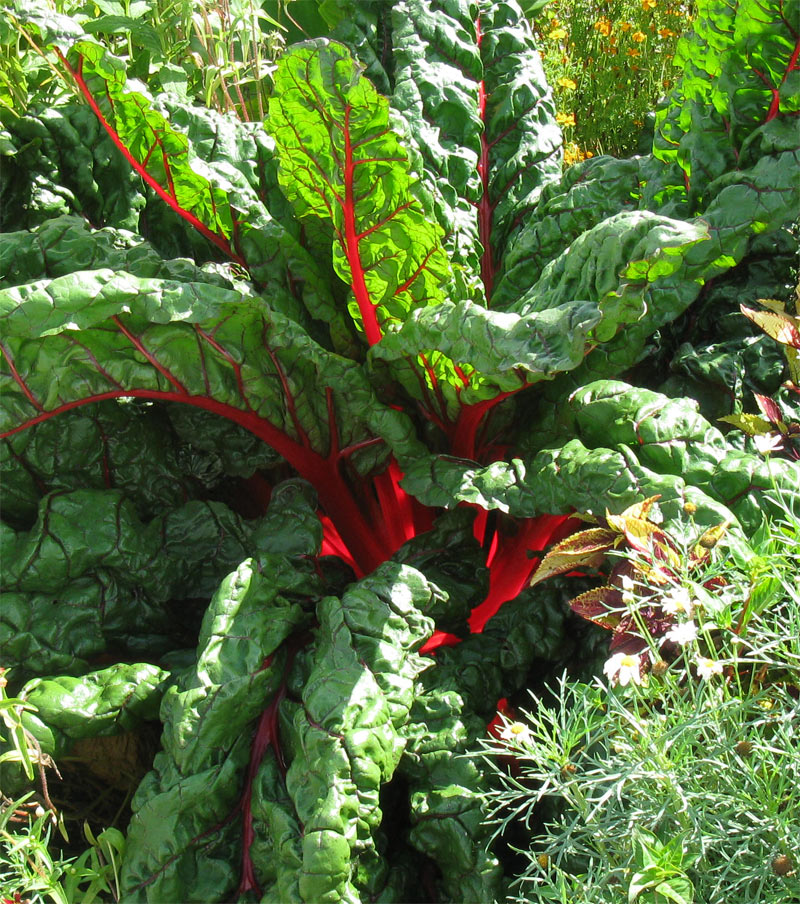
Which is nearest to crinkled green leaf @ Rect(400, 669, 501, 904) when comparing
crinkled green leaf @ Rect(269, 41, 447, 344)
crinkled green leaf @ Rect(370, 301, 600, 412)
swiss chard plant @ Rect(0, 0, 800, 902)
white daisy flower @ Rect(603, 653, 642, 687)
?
swiss chard plant @ Rect(0, 0, 800, 902)

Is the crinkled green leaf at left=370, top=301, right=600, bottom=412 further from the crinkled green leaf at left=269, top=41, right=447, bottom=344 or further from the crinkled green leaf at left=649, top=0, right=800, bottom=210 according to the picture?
the crinkled green leaf at left=649, top=0, right=800, bottom=210

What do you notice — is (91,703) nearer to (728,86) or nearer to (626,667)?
(626,667)

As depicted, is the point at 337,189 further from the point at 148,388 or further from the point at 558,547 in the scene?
the point at 558,547

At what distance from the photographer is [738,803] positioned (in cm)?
111

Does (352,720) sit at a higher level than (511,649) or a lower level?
higher

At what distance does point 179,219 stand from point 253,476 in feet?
2.07

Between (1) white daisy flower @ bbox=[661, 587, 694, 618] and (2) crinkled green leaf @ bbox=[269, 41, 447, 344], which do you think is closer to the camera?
(1) white daisy flower @ bbox=[661, 587, 694, 618]

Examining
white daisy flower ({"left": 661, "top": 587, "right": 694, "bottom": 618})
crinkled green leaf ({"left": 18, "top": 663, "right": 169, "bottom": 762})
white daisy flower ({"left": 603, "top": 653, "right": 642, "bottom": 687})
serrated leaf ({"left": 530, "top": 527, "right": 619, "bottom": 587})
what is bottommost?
crinkled green leaf ({"left": 18, "top": 663, "right": 169, "bottom": 762})

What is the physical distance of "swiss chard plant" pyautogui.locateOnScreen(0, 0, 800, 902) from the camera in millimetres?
1449

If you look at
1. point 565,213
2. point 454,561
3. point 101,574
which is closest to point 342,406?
point 454,561

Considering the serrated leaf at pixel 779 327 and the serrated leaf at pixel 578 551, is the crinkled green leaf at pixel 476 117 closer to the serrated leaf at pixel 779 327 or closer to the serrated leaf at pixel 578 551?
the serrated leaf at pixel 779 327

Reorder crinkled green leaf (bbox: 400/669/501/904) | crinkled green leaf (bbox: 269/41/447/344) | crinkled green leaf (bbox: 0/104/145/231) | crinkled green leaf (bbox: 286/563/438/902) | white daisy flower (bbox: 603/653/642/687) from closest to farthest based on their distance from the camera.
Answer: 1. white daisy flower (bbox: 603/653/642/687)
2. crinkled green leaf (bbox: 286/563/438/902)
3. crinkled green leaf (bbox: 400/669/501/904)
4. crinkled green leaf (bbox: 269/41/447/344)
5. crinkled green leaf (bbox: 0/104/145/231)

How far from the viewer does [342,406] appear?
6.15 ft

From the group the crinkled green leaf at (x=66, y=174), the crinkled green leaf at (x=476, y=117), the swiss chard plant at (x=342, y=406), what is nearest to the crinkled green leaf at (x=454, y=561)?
the swiss chard plant at (x=342, y=406)
